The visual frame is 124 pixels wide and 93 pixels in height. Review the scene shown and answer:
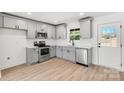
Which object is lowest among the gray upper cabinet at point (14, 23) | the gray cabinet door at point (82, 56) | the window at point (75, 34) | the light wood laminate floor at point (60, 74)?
the light wood laminate floor at point (60, 74)

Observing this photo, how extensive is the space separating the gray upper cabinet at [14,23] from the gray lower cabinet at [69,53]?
2556 millimetres

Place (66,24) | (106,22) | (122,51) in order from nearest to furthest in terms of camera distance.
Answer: (122,51)
(106,22)
(66,24)

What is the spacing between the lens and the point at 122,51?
3.76 metres

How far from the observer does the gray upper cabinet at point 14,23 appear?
12.7 feet

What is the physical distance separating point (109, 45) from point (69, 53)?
2.15 meters

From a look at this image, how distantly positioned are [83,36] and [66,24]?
1.73 m

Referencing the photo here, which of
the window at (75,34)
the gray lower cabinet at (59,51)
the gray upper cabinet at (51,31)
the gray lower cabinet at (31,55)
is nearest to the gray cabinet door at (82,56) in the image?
the window at (75,34)

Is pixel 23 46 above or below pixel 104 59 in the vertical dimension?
→ above

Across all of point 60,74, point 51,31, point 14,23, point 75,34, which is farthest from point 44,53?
point 60,74

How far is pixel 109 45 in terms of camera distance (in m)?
4.15

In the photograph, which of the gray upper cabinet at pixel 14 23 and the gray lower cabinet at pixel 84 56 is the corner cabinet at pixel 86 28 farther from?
the gray upper cabinet at pixel 14 23

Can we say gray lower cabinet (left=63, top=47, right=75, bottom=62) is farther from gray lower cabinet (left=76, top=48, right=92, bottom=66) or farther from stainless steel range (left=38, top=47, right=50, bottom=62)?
stainless steel range (left=38, top=47, right=50, bottom=62)
